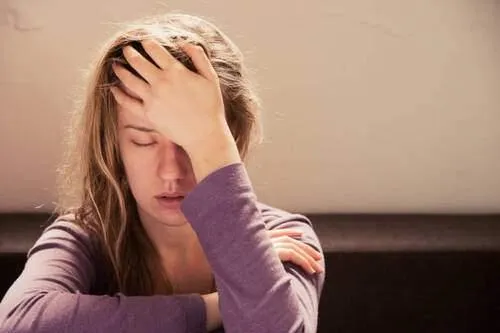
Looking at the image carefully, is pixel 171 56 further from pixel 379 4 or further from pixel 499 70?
pixel 499 70

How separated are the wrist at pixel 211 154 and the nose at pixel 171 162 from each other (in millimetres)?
90

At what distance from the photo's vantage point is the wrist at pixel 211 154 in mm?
698

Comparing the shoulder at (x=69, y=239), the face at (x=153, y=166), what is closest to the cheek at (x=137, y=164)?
the face at (x=153, y=166)

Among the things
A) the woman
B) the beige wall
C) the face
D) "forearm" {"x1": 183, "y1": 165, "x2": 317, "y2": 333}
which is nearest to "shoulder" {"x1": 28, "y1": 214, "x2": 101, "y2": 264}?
the woman

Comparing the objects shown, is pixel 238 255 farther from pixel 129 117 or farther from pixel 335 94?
pixel 335 94

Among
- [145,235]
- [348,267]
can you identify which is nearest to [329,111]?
[348,267]

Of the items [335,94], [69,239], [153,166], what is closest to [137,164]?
[153,166]

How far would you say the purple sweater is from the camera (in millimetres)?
678

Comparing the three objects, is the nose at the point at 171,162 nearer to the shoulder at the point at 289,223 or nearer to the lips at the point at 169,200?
the lips at the point at 169,200

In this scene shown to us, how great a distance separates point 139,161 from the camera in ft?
A: 2.66

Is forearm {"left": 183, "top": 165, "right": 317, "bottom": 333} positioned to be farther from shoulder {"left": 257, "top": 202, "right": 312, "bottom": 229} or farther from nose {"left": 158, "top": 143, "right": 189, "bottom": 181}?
shoulder {"left": 257, "top": 202, "right": 312, "bottom": 229}

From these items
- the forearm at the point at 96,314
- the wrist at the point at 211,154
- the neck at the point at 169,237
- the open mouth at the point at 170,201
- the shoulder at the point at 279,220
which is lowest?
the neck at the point at 169,237

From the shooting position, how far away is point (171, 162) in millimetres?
799

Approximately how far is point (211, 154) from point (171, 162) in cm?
11
